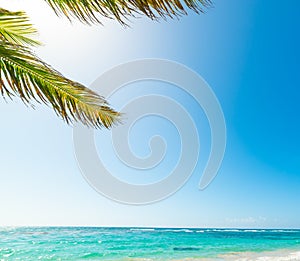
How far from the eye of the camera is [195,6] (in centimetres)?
199

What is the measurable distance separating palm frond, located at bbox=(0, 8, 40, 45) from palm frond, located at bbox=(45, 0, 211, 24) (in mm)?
259

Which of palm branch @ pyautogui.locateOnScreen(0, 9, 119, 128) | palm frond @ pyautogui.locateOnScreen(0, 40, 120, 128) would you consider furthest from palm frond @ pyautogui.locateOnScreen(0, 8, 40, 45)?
palm frond @ pyautogui.locateOnScreen(0, 40, 120, 128)

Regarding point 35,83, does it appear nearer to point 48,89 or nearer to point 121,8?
point 48,89

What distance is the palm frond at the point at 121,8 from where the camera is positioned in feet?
6.67

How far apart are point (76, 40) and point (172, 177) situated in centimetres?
482

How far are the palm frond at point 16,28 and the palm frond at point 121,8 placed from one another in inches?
10.2

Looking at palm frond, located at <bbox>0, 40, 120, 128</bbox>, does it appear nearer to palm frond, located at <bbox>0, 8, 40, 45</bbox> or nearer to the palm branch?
the palm branch

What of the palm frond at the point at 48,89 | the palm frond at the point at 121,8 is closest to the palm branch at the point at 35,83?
the palm frond at the point at 48,89

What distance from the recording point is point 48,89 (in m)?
2.50

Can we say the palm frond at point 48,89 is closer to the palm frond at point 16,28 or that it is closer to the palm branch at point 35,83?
the palm branch at point 35,83

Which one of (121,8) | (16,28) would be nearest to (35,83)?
(16,28)

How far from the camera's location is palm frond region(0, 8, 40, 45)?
2328 millimetres

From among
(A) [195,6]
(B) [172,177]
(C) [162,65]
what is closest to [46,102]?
(A) [195,6]

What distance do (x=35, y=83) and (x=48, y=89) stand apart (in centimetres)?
9
